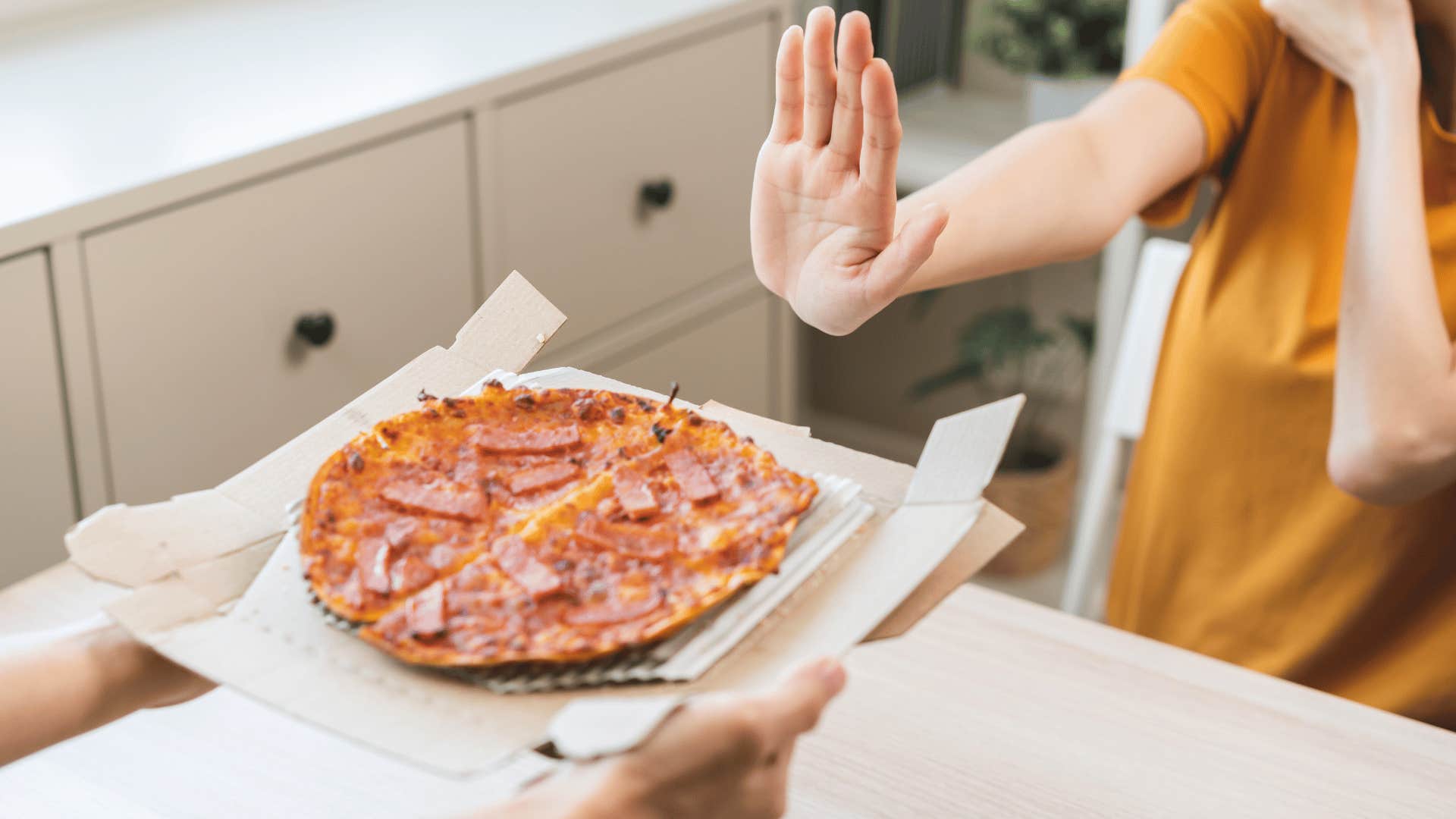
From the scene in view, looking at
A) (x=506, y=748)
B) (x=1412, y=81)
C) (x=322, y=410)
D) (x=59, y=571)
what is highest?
(x=1412, y=81)

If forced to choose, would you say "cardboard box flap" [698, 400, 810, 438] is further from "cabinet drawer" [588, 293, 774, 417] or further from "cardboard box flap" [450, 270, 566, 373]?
"cabinet drawer" [588, 293, 774, 417]

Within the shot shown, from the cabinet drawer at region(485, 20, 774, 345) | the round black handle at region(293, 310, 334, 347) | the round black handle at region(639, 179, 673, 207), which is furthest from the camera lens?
the round black handle at region(639, 179, 673, 207)

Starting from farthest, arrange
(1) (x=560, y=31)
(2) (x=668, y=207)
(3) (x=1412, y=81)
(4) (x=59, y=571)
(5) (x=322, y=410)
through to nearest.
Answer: (2) (x=668, y=207) → (1) (x=560, y=31) → (5) (x=322, y=410) → (3) (x=1412, y=81) → (4) (x=59, y=571)

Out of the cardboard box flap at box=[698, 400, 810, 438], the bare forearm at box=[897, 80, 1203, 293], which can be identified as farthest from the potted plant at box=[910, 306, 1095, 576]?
the cardboard box flap at box=[698, 400, 810, 438]

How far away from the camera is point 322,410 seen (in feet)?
5.58

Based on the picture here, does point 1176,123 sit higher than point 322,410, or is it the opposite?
point 1176,123

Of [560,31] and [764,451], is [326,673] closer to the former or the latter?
[764,451]

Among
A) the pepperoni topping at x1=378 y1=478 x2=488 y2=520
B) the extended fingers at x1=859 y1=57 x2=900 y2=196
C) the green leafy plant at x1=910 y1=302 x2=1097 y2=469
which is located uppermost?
the extended fingers at x1=859 y1=57 x2=900 y2=196

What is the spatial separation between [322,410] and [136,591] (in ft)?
3.48

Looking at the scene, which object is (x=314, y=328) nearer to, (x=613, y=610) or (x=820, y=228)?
(x=820, y=228)

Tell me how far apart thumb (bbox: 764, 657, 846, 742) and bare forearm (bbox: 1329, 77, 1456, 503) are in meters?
0.74

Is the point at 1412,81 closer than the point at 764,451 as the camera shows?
No

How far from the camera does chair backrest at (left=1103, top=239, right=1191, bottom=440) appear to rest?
1645mm


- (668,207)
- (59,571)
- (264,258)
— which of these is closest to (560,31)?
(668,207)
